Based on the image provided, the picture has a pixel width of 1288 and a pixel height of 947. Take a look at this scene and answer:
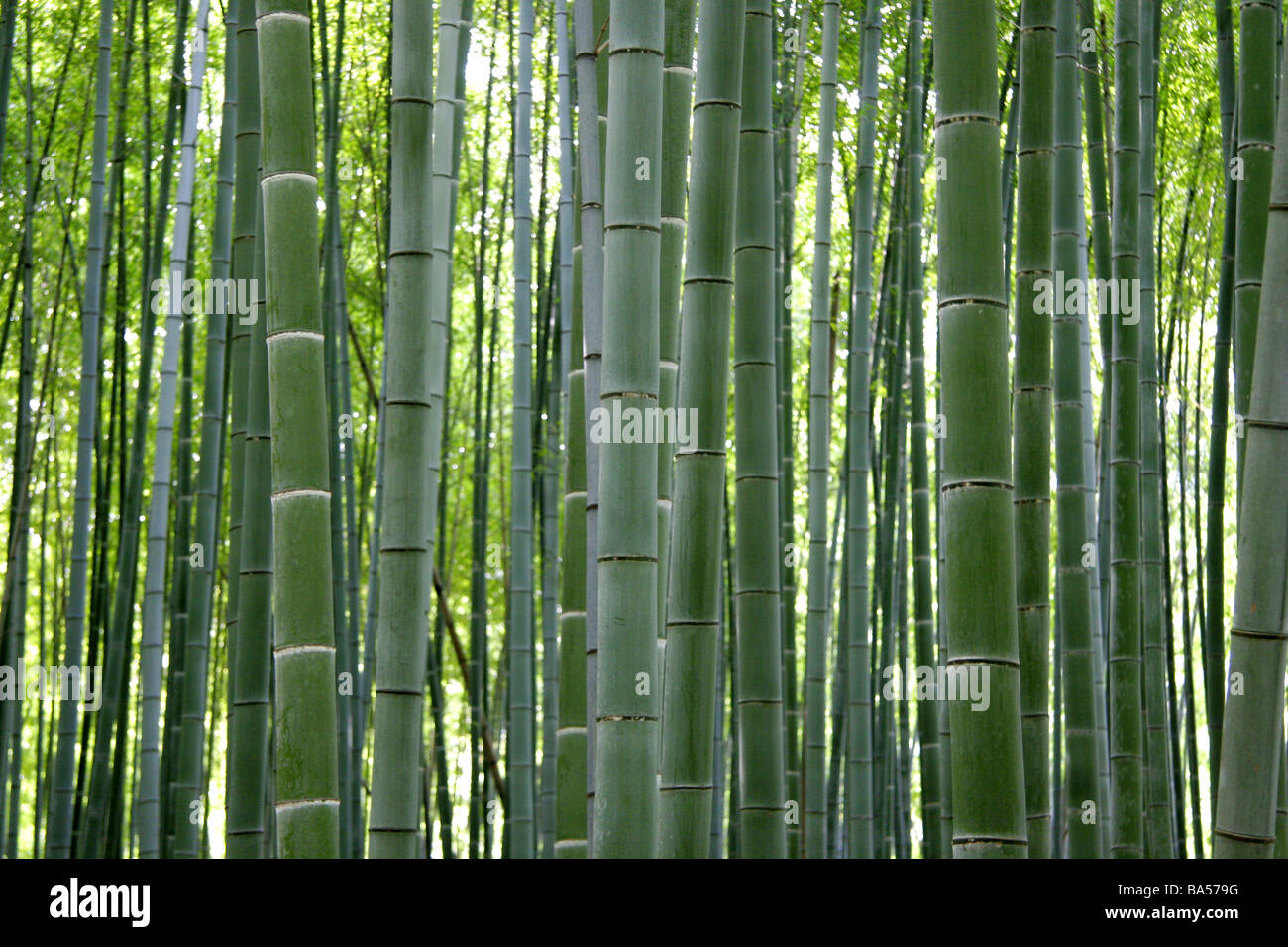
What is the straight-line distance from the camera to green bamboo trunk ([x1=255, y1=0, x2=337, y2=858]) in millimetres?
1589

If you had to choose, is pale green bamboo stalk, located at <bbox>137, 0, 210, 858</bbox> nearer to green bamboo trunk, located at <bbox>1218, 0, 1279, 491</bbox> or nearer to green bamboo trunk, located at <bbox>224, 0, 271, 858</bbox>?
green bamboo trunk, located at <bbox>224, 0, 271, 858</bbox>

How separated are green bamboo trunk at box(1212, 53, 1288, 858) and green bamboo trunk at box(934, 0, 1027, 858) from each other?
224mm

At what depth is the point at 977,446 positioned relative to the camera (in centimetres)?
151

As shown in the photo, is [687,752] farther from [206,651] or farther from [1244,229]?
[206,651]

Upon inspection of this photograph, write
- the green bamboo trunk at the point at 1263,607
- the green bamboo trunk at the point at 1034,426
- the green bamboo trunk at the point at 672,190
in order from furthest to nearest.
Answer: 1. the green bamboo trunk at the point at 1034,426
2. the green bamboo trunk at the point at 672,190
3. the green bamboo trunk at the point at 1263,607

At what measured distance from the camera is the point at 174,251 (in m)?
3.73

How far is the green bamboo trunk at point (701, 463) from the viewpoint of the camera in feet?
5.77

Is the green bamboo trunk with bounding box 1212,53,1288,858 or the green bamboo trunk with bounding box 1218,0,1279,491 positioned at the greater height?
the green bamboo trunk with bounding box 1218,0,1279,491

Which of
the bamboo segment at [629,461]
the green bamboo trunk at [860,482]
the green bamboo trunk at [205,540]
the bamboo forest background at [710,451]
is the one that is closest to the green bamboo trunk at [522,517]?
the bamboo forest background at [710,451]

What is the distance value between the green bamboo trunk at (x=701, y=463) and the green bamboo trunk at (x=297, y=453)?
0.45 metres

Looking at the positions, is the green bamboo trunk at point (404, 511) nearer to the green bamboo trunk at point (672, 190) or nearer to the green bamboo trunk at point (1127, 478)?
the green bamboo trunk at point (672, 190)

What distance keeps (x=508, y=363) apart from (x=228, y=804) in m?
5.96

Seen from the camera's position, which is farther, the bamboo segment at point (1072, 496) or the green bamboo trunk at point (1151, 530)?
the green bamboo trunk at point (1151, 530)

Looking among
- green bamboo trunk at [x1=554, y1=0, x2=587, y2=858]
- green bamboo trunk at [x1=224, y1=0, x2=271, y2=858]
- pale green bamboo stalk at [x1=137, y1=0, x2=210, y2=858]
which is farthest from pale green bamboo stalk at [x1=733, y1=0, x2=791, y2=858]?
pale green bamboo stalk at [x1=137, y1=0, x2=210, y2=858]
